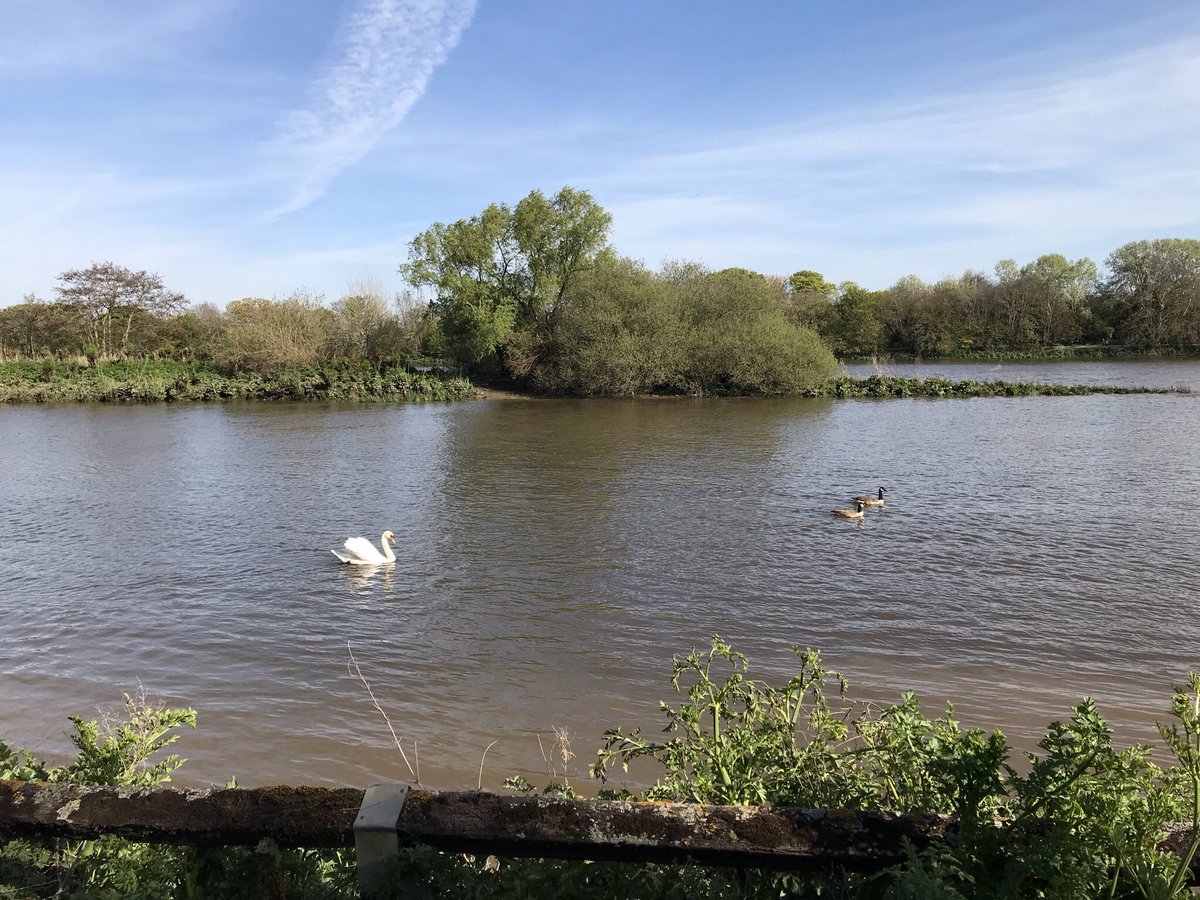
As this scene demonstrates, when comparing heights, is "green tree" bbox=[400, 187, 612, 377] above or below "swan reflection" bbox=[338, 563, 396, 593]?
above

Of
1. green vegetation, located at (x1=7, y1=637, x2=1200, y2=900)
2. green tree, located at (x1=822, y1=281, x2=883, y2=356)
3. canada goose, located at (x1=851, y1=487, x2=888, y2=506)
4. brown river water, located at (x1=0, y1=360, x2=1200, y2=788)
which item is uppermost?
green tree, located at (x1=822, y1=281, x2=883, y2=356)

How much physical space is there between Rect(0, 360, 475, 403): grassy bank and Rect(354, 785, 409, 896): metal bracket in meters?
39.9

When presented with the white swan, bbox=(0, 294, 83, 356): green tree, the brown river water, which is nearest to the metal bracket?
the brown river water

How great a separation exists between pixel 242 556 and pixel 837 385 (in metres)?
32.9

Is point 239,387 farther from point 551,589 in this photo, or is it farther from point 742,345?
point 551,589

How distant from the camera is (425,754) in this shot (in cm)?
626

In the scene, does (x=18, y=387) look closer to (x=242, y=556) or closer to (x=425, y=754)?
(x=242, y=556)

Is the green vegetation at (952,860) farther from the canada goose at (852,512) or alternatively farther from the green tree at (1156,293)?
the green tree at (1156,293)

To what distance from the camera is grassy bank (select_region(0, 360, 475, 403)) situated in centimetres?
4131

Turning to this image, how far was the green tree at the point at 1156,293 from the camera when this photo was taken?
62.7 metres

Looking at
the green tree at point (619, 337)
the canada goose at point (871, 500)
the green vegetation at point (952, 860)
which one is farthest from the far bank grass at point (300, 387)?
the green vegetation at point (952, 860)

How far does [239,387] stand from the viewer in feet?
139

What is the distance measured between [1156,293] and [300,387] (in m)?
67.9

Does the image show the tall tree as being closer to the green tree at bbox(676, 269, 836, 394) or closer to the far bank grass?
the far bank grass
